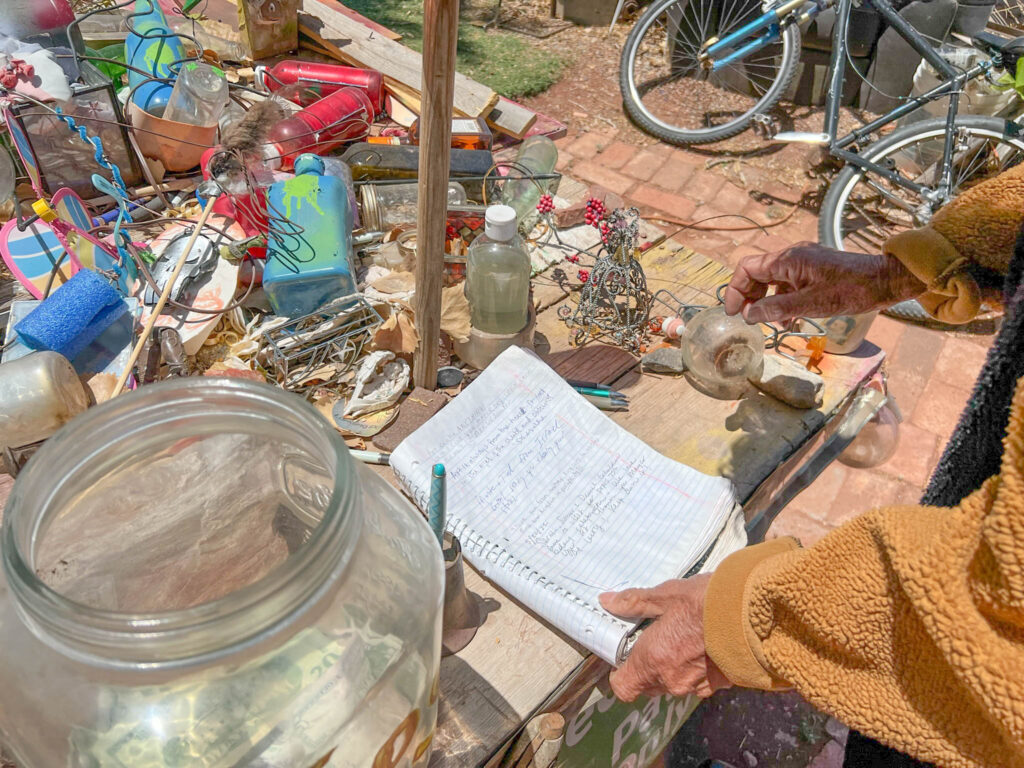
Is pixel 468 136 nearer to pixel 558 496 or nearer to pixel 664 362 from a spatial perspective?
pixel 664 362

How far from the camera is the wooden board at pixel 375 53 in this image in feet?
→ 7.86

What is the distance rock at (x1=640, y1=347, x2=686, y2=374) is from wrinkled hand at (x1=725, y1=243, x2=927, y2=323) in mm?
268

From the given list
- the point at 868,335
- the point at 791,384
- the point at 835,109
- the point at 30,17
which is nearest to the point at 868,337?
the point at 868,335

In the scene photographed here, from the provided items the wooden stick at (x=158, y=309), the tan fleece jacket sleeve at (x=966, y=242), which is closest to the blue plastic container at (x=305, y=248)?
the wooden stick at (x=158, y=309)

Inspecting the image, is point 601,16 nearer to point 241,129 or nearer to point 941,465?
point 241,129

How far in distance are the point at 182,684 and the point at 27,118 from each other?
147 cm

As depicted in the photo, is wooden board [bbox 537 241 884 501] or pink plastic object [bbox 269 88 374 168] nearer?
wooden board [bbox 537 241 884 501]

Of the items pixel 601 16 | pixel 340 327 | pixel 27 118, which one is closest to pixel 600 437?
pixel 340 327

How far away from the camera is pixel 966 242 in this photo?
3.34 feet

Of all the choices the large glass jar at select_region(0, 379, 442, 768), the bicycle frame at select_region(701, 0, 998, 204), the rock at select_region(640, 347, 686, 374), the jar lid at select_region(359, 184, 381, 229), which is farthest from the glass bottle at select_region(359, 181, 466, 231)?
the bicycle frame at select_region(701, 0, 998, 204)

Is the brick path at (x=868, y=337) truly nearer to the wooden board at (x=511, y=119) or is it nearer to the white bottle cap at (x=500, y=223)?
the wooden board at (x=511, y=119)

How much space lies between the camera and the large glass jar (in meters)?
0.50

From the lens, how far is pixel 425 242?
3.99 feet

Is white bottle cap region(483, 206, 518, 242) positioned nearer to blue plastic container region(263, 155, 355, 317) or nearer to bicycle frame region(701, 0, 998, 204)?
blue plastic container region(263, 155, 355, 317)
